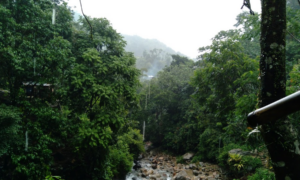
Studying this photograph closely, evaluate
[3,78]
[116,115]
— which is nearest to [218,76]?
[116,115]

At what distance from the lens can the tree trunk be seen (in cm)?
147

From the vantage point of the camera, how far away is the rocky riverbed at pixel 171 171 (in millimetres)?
10951

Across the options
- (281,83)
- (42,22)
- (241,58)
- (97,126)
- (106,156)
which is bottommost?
(106,156)

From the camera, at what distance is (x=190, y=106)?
1700cm

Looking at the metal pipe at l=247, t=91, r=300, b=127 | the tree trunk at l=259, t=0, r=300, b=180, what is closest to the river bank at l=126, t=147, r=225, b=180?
the tree trunk at l=259, t=0, r=300, b=180

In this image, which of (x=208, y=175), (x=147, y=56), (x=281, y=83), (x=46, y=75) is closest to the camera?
(x=281, y=83)

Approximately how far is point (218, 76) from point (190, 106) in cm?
1031

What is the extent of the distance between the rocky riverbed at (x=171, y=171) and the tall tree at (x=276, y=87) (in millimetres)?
9876

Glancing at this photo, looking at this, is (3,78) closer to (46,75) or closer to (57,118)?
(46,75)

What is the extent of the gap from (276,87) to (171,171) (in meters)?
13.0

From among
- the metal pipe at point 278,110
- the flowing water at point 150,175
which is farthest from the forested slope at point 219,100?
the flowing water at point 150,175

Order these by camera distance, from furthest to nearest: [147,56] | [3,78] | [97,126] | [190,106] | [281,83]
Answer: [147,56], [190,106], [97,126], [3,78], [281,83]

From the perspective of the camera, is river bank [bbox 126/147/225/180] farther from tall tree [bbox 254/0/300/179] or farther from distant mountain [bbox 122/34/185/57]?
distant mountain [bbox 122/34/185/57]

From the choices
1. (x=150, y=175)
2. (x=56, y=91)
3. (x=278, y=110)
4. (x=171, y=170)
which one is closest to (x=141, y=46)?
(x=171, y=170)
